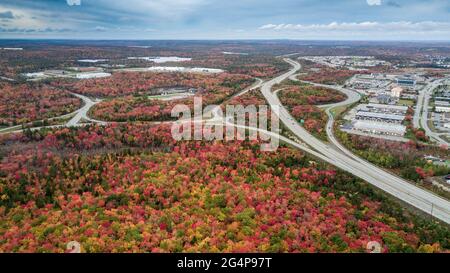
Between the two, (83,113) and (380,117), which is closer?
(380,117)

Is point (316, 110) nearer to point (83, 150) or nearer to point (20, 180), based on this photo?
point (83, 150)

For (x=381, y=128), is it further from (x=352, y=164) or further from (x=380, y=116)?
(x=352, y=164)

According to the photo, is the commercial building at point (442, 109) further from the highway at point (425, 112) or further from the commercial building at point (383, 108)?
the commercial building at point (383, 108)

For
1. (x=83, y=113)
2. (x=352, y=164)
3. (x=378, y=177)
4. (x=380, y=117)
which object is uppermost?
(x=380, y=117)

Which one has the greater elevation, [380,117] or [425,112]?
[425,112]

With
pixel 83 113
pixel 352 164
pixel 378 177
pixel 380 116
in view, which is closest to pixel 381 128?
pixel 380 116

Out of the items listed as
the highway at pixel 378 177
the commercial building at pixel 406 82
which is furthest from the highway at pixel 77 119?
the commercial building at pixel 406 82

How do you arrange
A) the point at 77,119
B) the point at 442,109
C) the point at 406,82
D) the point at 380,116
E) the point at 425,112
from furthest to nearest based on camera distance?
the point at 406,82
the point at 442,109
the point at 425,112
the point at 77,119
the point at 380,116
